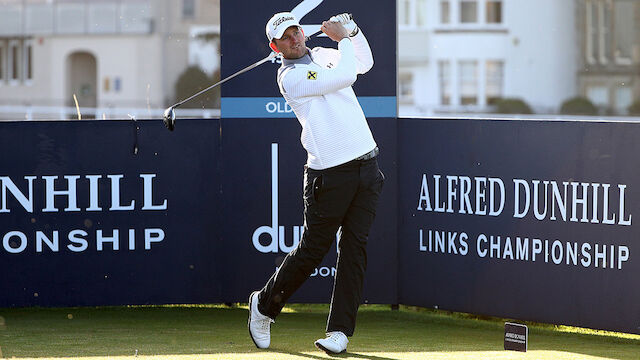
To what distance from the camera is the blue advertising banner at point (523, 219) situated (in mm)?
6523

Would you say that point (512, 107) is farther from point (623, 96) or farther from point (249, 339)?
point (249, 339)

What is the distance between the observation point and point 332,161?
5.88m

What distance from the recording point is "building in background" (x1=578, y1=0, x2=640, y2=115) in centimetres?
4519

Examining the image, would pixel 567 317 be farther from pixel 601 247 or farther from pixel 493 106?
pixel 493 106

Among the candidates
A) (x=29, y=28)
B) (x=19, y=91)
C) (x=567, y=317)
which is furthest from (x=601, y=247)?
(x=29, y=28)

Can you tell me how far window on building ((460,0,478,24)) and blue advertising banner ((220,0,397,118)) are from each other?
4146cm

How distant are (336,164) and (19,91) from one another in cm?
3902

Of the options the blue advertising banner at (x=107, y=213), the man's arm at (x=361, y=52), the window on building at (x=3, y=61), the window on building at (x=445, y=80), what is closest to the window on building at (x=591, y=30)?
the window on building at (x=445, y=80)

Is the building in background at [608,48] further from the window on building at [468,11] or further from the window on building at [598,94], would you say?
the window on building at [468,11]

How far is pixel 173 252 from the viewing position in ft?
24.5

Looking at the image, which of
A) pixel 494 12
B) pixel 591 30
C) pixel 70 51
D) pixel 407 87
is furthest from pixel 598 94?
pixel 70 51

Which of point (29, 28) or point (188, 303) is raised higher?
point (29, 28)

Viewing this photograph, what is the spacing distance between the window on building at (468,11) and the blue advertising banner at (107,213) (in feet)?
137

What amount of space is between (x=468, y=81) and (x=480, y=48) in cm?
141
